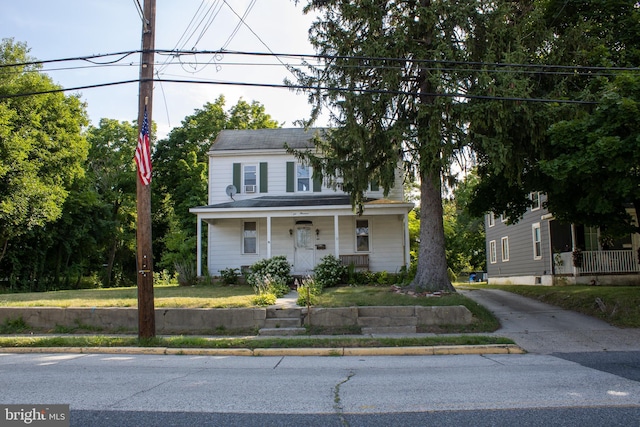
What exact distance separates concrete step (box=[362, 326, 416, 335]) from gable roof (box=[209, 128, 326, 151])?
12.3 metres

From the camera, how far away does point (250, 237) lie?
22.6m

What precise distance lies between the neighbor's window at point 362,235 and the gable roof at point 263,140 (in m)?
4.44

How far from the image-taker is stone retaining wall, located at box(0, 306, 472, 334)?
40.2 feet

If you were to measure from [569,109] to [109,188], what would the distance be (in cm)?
3417

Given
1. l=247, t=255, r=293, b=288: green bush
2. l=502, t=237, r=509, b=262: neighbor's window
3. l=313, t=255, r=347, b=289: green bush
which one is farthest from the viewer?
l=502, t=237, r=509, b=262: neighbor's window

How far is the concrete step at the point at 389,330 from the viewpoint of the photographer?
11.9 meters

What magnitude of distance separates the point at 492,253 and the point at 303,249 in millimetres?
16799

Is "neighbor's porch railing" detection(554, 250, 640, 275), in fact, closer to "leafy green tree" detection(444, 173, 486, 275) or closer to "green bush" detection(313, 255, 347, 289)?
"green bush" detection(313, 255, 347, 289)

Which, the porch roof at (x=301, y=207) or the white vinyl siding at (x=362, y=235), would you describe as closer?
the porch roof at (x=301, y=207)

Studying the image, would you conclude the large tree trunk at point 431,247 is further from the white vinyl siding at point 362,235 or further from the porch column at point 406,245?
the white vinyl siding at point 362,235

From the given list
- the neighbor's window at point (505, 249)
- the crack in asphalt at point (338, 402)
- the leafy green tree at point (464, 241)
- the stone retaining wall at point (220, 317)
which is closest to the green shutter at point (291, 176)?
the stone retaining wall at point (220, 317)

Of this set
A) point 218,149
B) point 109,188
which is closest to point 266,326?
point 218,149

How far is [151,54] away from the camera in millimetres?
10547

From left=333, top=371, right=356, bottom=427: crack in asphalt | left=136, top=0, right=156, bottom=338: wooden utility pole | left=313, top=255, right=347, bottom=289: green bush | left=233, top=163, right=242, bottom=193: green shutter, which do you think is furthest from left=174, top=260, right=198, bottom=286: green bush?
left=333, top=371, right=356, bottom=427: crack in asphalt
